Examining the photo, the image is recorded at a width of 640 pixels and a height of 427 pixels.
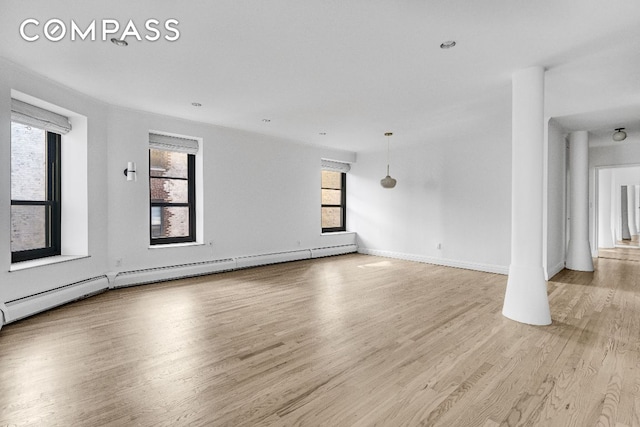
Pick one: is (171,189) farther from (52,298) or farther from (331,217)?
(331,217)

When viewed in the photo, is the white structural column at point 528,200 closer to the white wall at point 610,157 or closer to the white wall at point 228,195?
the white wall at point 228,195

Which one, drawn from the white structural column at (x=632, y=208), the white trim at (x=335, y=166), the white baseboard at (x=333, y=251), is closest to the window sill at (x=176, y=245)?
the white baseboard at (x=333, y=251)

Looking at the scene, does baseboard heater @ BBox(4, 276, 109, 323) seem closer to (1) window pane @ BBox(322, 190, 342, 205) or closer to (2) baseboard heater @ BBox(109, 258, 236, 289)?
(2) baseboard heater @ BBox(109, 258, 236, 289)

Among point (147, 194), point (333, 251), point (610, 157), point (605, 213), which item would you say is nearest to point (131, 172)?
point (147, 194)

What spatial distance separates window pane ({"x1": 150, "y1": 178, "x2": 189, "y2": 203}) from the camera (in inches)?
205

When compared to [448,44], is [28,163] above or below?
below

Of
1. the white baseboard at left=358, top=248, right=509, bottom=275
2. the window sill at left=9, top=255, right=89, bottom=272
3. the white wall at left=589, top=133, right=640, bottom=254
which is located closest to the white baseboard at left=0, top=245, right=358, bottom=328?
the window sill at left=9, top=255, right=89, bottom=272

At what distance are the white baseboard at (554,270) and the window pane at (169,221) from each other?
6.02 m

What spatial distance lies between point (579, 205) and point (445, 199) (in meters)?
2.36

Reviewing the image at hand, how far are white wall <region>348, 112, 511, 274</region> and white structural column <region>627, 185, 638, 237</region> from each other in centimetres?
930

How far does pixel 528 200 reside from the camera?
3.30 metres

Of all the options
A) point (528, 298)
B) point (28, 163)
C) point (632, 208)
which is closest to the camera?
point (528, 298)

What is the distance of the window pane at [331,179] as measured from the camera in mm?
8055

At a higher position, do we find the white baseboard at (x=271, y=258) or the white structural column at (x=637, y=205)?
the white structural column at (x=637, y=205)
